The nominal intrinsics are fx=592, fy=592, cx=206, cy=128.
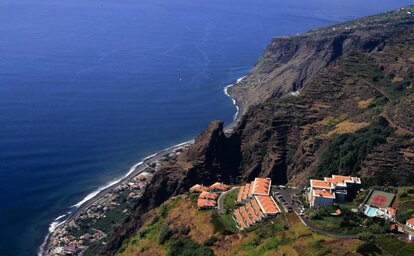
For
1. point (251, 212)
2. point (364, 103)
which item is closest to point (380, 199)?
point (251, 212)

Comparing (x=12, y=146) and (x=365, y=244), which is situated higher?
(x=12, y=146)

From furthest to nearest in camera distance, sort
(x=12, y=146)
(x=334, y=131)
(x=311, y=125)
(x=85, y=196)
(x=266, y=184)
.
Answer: (x=12, y=146) < (x=85, y=196) < (x=311, y=125) < (x=334, y=131) < (x=266, y=184)

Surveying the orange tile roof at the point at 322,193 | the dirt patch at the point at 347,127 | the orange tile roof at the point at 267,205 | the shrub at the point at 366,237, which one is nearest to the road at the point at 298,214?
the shrub at the point at 366,237

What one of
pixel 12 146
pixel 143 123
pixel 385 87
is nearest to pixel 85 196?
pixel 12 146

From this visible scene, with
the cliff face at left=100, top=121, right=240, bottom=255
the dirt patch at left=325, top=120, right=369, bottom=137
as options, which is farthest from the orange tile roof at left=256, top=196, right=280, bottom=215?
the dirt patch at left=325, top=120, right=369, bottom=137

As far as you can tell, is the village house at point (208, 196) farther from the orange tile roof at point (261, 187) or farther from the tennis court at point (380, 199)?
the tennis court at point (380, 199)

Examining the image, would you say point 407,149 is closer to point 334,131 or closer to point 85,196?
point 334,131

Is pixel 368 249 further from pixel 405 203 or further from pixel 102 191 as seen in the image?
pixel 102 191
